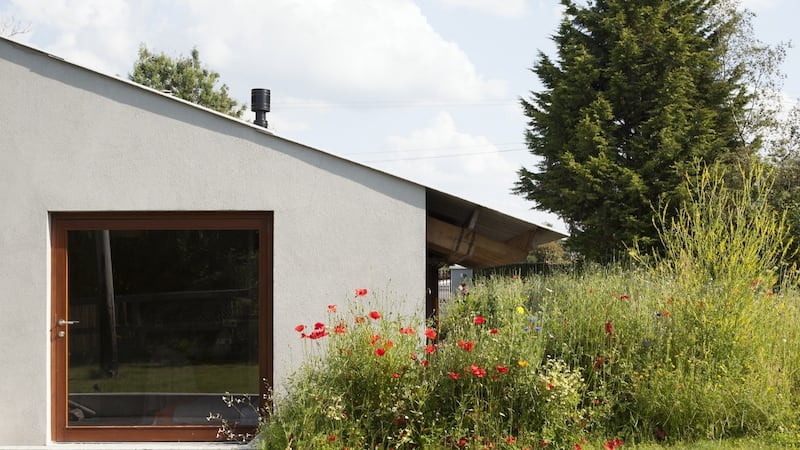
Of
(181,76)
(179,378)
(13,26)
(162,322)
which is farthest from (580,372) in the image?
(181,76)

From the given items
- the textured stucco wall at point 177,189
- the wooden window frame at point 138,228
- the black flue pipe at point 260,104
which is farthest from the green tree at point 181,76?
the wooden window frame at point 138,228

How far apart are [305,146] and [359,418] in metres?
2.55

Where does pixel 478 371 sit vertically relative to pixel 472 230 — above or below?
below

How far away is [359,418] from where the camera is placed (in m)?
6.62

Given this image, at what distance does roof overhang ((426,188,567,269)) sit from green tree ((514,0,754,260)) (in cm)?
1803

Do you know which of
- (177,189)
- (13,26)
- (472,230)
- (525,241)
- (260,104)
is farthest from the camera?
(13,26)

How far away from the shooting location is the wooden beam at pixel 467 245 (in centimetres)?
812

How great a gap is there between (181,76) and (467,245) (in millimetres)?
33065

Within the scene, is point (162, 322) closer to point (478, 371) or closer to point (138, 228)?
point (138, 228)

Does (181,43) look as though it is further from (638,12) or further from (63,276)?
(63,276)

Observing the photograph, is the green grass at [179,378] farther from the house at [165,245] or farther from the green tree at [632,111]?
the green tree at [632,111]

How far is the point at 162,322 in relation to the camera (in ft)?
24.7

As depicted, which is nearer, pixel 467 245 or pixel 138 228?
pixel 138 228

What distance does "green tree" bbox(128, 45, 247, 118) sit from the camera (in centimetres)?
3806
